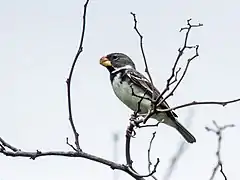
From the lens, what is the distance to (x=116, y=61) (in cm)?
744

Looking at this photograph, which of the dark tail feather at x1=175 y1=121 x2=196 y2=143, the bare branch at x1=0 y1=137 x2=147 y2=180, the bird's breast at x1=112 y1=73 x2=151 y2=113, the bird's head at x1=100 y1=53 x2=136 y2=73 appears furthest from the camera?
the bird's head at x1=100 y1=53 x2=136 y2=73

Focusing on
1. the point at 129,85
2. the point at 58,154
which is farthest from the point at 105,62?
the point at 58,154

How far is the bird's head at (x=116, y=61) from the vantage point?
728 centimetres

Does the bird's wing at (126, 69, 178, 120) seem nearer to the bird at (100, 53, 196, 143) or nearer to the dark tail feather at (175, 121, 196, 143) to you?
the bird at (100, 53, 196, 143)

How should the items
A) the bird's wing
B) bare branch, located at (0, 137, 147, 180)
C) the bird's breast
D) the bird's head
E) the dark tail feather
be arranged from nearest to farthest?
bare branch, located at (0, 137, 147, 180), the dark tail feather, the bird's wing, the bird's breast, the bird's head

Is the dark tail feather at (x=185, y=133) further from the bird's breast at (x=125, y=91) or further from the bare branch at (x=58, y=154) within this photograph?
the bare branch at (x=58, y=154)

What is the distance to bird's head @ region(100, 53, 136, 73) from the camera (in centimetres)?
728

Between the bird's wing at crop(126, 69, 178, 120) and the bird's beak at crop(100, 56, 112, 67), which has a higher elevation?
the bird's beak at crop(100, 56, 112, 67)

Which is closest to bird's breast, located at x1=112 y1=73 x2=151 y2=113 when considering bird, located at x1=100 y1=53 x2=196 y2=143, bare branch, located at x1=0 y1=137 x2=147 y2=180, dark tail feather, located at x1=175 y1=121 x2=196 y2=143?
bird, located at x1=100 y1=53 x2=196 y2=143

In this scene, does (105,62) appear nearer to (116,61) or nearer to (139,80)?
(116,61)

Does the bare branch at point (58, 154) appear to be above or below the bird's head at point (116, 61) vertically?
below

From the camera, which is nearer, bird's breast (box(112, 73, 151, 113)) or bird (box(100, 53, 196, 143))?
bird (box(100, 53, 196, 143))

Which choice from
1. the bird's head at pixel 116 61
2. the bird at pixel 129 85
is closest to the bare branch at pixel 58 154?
the bird at pixel 129 85

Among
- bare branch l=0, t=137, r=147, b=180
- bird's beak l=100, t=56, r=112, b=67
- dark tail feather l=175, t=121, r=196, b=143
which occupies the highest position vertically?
bird's beak l=100, t=56, r=112, b=67
